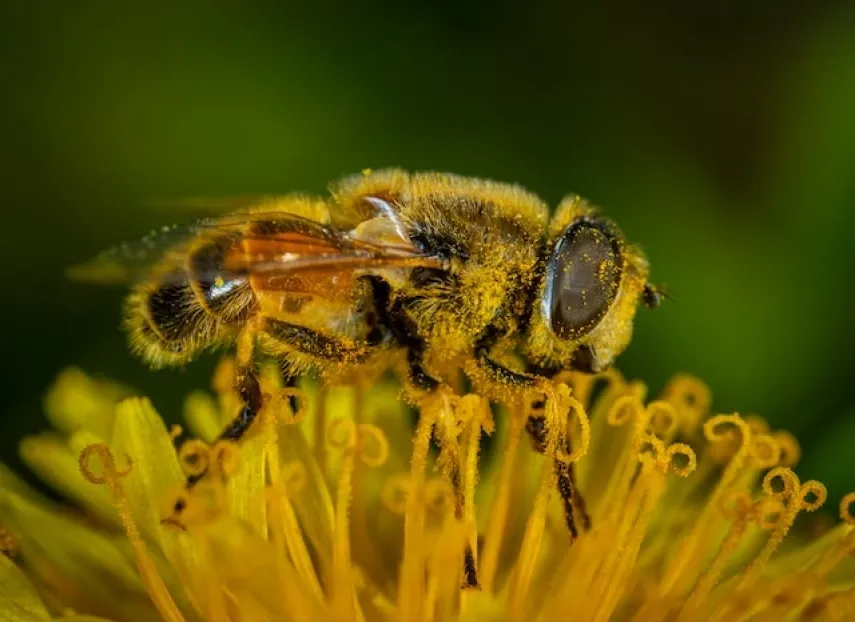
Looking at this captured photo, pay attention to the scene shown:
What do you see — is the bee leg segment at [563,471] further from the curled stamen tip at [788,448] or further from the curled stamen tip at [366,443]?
the curled stamen tip at [788,448]

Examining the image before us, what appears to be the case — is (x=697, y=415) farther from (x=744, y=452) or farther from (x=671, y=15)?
(x=671, y=15)

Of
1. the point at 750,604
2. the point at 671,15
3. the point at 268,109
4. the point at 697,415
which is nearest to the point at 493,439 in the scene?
the point at 697,415

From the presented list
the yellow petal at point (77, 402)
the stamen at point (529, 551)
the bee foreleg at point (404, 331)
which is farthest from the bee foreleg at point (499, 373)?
the yellow petal at point (77, 402)

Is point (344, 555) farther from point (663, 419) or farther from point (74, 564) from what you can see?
point (663, 419)

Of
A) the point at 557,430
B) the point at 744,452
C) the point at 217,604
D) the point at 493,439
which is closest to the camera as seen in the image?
the point at 217,604

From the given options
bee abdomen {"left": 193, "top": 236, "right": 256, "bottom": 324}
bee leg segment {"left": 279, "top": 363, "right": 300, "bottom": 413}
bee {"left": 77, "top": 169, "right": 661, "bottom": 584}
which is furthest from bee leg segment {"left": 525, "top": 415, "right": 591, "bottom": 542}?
bee abdomen {"left": 193, "top": 236, "right": 256, "bottom": 324}

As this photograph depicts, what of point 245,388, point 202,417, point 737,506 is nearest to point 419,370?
point 245,388

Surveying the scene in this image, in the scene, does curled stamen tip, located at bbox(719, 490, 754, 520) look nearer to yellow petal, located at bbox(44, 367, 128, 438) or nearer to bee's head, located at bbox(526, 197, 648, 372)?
bee's head, located at bbox(526, 197, 648, 372)
